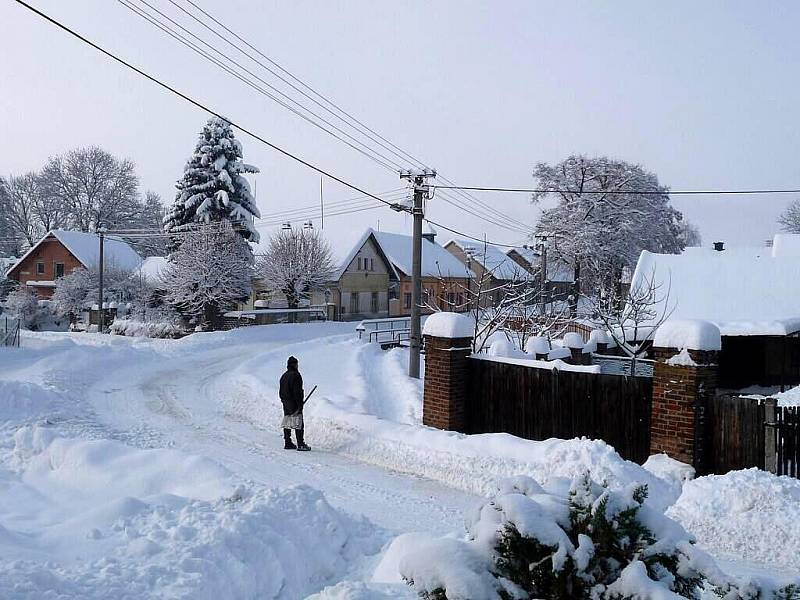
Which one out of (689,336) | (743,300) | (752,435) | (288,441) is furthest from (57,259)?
(752,435)

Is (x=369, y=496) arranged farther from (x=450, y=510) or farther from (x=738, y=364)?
(x=738, y=364)

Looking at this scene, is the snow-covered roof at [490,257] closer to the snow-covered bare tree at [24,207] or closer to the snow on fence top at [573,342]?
the snow-covered bare tree at [24,207]

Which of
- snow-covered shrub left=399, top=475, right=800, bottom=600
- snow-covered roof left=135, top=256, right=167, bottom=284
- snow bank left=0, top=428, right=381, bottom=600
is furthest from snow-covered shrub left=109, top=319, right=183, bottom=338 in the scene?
snow-covered shrub left=399, top=475, right=800, bottom=600

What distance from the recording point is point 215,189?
→ 138 feet

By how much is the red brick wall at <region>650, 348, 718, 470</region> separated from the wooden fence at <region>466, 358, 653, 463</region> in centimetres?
46

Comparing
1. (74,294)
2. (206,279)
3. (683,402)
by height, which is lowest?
(683,402)

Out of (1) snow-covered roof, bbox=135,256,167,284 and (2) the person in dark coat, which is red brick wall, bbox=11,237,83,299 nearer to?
(1) snow-covered roof, bbox=135,256,167,284

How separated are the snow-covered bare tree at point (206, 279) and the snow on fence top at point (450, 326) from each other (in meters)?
26.8

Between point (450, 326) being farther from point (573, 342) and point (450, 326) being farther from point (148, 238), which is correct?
point (148, 238)

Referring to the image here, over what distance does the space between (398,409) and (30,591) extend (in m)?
10.6

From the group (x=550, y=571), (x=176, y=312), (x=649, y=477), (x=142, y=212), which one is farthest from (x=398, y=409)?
(x=142, y=212)

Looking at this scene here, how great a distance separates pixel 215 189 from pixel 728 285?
30.6 m

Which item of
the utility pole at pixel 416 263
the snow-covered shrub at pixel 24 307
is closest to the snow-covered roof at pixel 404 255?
the snow-covered shrub at pixel 24 307

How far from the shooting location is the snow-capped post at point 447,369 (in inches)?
448
